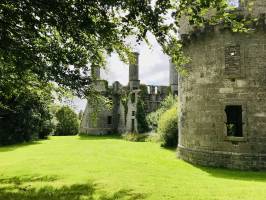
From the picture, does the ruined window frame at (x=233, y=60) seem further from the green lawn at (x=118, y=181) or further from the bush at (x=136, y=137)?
the bush at (x=136, y=137)

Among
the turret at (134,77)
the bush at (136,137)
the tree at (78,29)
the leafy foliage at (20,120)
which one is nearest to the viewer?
the tree at (78,29)

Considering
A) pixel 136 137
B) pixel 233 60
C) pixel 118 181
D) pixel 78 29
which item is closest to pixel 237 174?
pixel 233 60

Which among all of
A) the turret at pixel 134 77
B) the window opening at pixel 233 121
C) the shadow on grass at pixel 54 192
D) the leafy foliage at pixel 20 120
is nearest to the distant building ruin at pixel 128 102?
the turret at pixel 134 77

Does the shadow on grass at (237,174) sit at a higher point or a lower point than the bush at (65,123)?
lower

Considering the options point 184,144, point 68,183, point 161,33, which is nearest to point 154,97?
point 184,144

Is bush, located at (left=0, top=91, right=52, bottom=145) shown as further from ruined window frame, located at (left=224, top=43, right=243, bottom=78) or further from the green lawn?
ruined window frame, located at (left=224, top=43, right=243, bottom=78)

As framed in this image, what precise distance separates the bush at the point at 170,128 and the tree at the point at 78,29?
1454cm

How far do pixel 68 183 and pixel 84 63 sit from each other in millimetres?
3885

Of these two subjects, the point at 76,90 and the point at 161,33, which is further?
the point at 76,90

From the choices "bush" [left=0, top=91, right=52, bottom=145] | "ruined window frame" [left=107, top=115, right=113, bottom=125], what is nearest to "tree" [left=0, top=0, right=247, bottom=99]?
"bush" [left=0, top=91, right=52, bottom=145]

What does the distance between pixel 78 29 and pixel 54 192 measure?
4.55 metres

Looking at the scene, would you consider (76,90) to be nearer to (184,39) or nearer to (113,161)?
(113,161)

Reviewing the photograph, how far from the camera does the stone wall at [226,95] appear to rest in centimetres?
1496

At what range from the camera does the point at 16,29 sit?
888 centimetres
